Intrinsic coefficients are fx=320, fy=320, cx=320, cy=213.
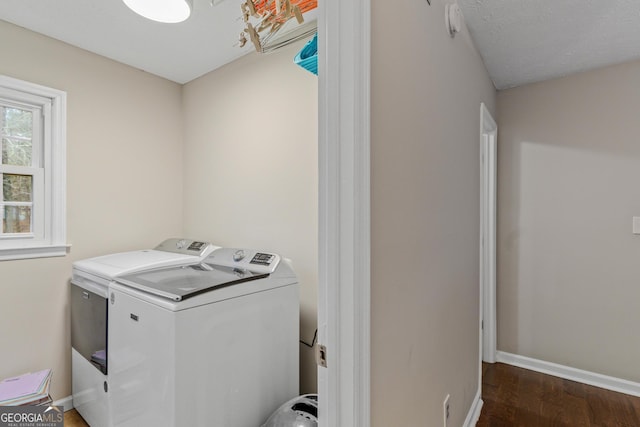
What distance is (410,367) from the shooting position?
3.59ft

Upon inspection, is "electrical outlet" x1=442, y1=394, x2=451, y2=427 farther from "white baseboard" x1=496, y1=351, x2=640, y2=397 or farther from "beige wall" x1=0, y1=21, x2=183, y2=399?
"beige wall" x1=0, y1=21, x2=183, y2=399

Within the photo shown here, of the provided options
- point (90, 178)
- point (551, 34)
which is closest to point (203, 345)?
point (90, 178)

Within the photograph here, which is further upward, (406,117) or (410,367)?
(406,117)

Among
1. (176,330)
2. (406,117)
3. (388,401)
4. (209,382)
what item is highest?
(406,117)

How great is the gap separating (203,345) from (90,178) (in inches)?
63.1

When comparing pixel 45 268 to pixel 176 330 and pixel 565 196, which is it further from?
pixel 565 196

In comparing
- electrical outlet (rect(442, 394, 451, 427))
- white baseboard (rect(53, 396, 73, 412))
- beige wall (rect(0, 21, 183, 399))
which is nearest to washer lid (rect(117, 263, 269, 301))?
beige wall (rect(0, 21, 183, 399))

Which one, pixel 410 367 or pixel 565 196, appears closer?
pixel 410 367

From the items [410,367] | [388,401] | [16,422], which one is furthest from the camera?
[16,422]

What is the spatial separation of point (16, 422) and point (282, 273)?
1.50 meters

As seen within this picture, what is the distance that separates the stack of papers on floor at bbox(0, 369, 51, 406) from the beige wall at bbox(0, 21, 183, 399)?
138 mm

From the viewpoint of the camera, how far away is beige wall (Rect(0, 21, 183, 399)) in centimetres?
191

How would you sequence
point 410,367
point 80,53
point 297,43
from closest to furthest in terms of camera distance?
1. point 410,367
2. point 297,43
3. point 80,53

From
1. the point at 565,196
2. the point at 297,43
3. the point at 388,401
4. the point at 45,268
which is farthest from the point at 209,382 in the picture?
the point at 565,196
